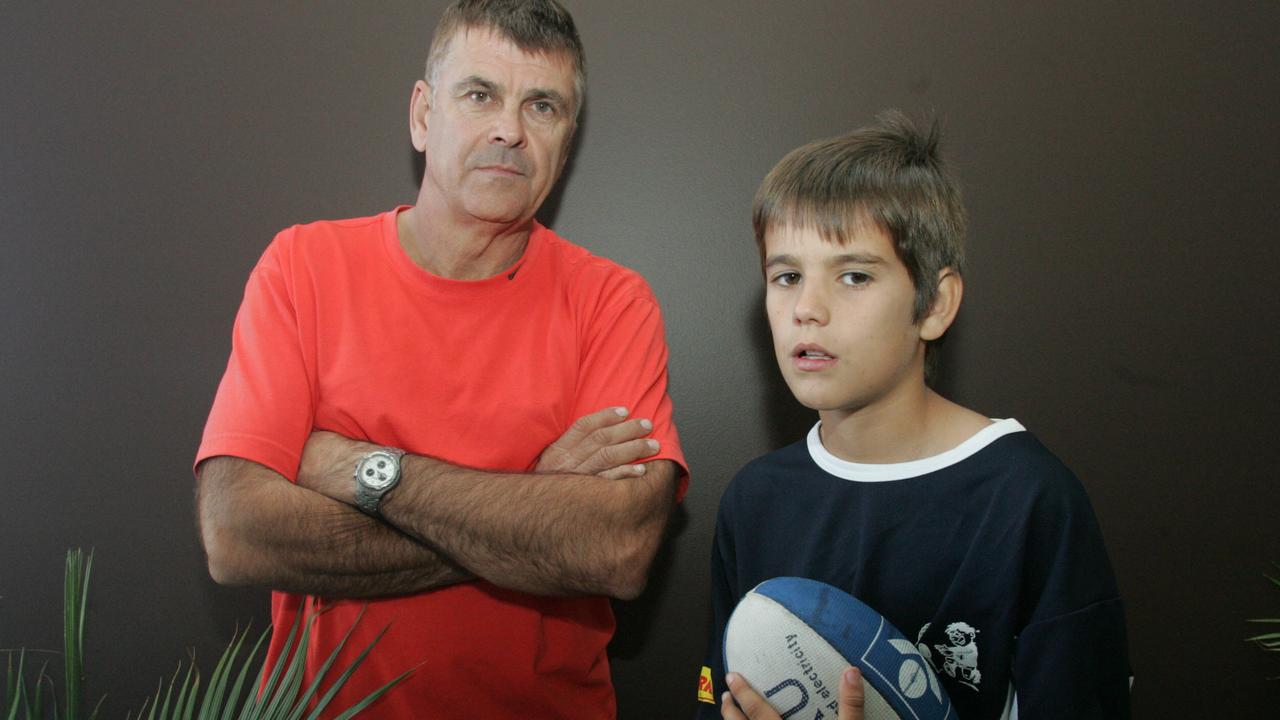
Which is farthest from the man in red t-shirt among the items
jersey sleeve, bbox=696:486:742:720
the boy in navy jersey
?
the boy in navy jersey

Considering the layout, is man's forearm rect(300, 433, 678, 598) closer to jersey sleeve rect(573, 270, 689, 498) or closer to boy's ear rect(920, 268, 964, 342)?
jersey sleeve rect(573, 270, 689, 498)

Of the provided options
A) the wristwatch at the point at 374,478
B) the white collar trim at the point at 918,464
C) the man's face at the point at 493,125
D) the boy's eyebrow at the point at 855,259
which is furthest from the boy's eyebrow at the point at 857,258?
the wristwatch at the point at 374,478

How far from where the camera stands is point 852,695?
1162 mm

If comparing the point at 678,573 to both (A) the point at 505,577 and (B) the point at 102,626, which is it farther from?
(B) the point at 102,626

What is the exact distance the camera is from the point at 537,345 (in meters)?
1.74

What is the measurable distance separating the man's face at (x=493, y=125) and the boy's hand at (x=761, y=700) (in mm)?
888

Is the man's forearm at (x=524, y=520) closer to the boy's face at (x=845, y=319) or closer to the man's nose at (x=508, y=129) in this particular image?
the boy's face at (x=845, y=319)

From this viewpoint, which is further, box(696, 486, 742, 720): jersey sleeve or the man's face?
the man's face

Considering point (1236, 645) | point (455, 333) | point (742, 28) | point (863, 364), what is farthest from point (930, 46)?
point (1236, 645)

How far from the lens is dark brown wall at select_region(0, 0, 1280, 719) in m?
2.01

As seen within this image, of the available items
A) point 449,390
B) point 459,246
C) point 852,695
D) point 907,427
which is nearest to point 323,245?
point 459,246

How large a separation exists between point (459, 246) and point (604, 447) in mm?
467

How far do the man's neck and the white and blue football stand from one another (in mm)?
824

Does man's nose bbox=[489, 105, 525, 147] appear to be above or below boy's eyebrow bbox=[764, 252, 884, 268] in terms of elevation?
above
